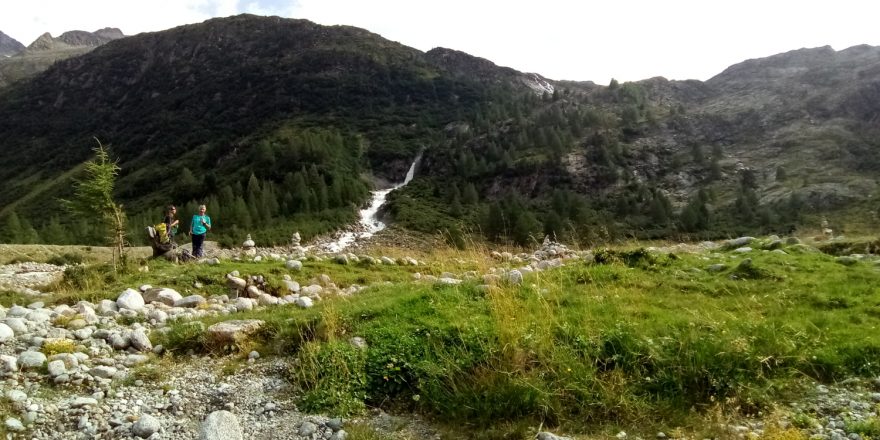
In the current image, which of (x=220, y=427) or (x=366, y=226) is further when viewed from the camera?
(x=366, y=226)

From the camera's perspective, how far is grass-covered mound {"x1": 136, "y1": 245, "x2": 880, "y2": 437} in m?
5.61

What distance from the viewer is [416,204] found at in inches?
3093

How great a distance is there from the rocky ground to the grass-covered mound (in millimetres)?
308

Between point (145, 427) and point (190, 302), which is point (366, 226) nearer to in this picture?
point (190, 302)

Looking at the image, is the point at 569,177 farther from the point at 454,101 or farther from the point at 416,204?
the point at 454,101

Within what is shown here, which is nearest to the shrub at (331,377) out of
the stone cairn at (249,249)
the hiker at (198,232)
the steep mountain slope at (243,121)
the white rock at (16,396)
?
the white rock at (16,396)

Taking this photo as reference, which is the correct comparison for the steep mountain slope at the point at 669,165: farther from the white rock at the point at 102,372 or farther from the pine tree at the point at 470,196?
the white rock at the point at 102,372

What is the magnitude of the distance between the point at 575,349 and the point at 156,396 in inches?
203

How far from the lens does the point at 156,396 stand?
19.8 feet

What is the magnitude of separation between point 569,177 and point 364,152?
49.9 m

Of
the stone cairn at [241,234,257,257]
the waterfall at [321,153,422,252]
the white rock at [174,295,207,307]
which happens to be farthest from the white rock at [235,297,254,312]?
the waterfall at [321,153,422,252]

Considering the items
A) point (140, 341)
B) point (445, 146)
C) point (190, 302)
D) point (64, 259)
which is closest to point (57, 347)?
point (140, 341)

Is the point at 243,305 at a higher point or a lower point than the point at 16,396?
lower

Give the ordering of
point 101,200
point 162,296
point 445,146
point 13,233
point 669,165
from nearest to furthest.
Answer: point 162,296, point 101,200, point 13,233, point 669,165, point 445,146
